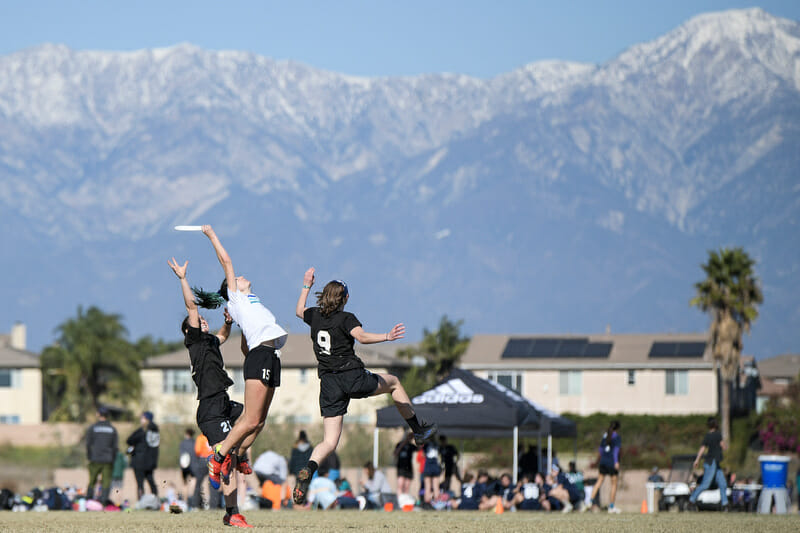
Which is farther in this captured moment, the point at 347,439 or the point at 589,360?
the point at 589,360

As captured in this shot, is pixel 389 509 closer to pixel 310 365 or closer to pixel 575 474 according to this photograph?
pixel 575 474

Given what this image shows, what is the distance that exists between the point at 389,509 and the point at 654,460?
41.9 m

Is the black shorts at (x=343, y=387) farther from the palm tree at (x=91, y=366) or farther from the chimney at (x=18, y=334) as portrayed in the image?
the chimney at (x=18, y=334)

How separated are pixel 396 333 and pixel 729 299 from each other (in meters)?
54.1

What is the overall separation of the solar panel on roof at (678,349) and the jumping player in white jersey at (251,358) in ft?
219

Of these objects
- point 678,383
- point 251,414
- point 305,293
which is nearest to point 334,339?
point 305,293

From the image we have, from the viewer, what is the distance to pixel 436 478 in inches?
1045

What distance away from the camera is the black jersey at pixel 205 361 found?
44.4ft

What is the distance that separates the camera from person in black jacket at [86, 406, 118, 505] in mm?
23828

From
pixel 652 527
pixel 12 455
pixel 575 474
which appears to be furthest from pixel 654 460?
pixel 652 527

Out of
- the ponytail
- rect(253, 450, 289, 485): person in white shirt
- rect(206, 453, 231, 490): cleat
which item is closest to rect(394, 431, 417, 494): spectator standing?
rect(253, 450, 289, 485): person in white shirt

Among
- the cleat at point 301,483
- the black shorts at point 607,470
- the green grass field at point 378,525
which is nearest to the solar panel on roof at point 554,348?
the black shorts at point 607,470

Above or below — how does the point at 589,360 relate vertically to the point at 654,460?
above

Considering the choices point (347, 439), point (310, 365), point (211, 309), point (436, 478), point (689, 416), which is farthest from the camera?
point (310, 365)
